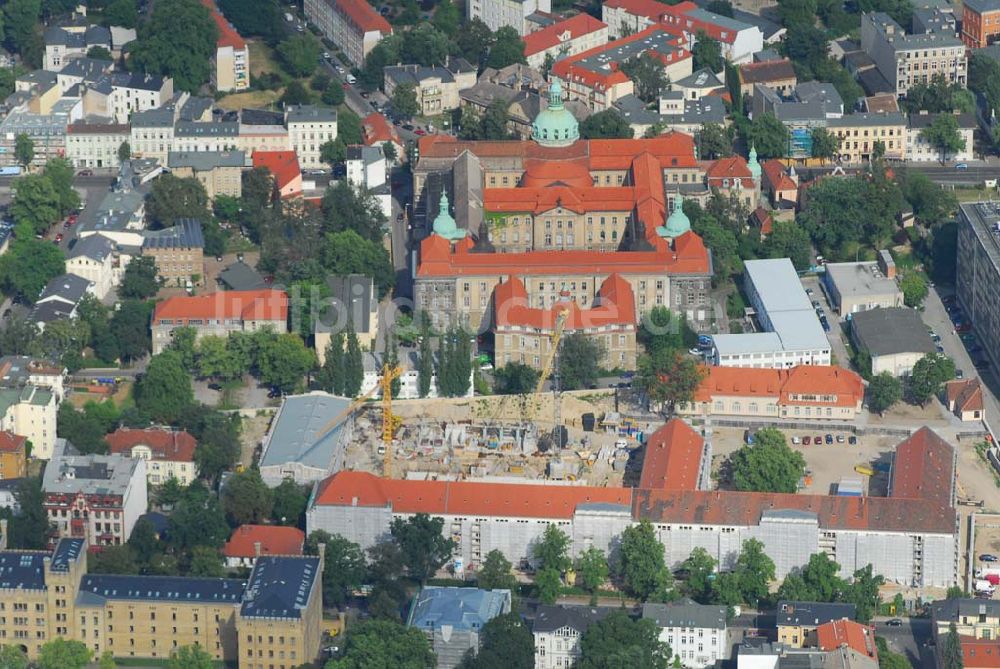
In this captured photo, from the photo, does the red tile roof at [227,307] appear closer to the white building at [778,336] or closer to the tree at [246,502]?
the tree at [246,502]

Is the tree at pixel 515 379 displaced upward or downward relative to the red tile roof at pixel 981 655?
downward

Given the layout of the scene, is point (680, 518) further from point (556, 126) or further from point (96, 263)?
point (556, 126)

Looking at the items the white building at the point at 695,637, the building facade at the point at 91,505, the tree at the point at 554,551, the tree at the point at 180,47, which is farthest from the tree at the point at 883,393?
the tree at the point at 180,47

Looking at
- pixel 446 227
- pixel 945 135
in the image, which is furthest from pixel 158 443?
pixel 945 135

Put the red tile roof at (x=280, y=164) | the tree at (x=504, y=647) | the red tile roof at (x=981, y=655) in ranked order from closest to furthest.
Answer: the red tile roof at (x=981, y=655) < the tree at (x=504, y=647) < the red tile roof at (x=280, y=164)

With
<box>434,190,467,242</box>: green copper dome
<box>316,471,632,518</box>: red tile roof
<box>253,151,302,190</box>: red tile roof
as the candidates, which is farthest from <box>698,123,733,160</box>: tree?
<box>316,471,632,518</box>: red tile roof

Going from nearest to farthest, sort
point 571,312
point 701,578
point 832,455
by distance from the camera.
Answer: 1. point 701,578
2. point 832,455
3. point 571,312
